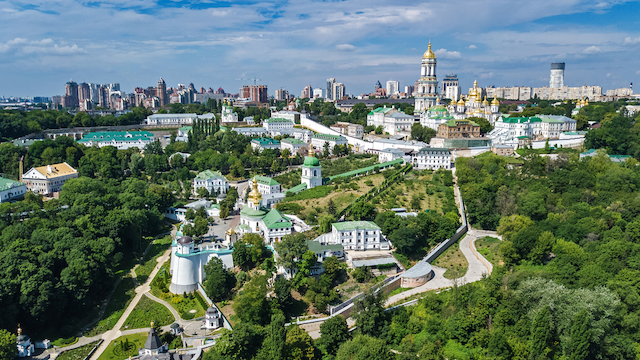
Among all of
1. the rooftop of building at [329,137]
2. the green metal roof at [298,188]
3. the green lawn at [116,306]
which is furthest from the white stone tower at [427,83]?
the green lawn at [116,306]

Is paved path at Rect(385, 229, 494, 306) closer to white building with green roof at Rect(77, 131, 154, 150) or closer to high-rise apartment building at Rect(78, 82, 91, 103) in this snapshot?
white building with green roof at Rect(77, 131, 154, 150)

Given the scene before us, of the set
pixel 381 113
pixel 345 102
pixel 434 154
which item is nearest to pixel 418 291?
pixel 434 154

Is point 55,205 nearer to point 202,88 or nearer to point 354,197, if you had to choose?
point 354,197

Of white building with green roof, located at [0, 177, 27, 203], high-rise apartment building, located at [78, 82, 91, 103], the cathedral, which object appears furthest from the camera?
high-rise apartment building, located at [78, 82, 91, 103]

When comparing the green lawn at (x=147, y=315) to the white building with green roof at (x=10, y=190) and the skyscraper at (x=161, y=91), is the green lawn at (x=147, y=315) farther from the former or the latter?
the skyscraper at (x=161, y=91)

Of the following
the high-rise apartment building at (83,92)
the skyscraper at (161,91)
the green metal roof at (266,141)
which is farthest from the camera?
the high-rise apartment building at (83,92)

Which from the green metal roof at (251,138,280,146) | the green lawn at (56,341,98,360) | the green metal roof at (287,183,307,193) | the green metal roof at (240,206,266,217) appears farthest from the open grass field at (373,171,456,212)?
the green metal roof at (251,138,280,146)
